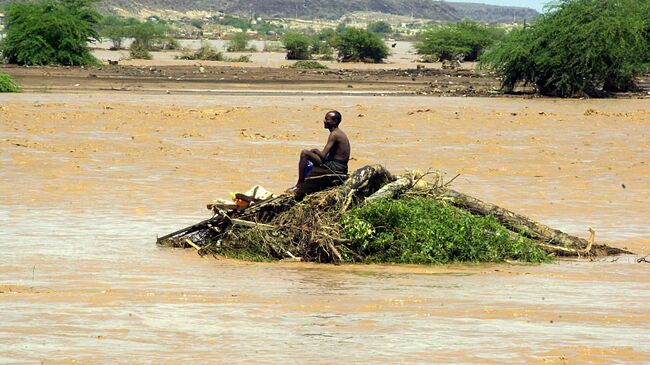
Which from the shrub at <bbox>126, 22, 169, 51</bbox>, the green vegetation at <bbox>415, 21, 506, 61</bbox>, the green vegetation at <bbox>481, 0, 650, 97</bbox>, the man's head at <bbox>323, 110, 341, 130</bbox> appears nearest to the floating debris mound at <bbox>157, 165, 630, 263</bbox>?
the man's head at <bbox>323, 110, 341, 130</bbox>

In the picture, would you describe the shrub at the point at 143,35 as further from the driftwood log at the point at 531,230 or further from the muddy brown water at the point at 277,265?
the driftwood log at the point at 531,230

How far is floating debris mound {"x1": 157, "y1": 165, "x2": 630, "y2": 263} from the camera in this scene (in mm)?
11602

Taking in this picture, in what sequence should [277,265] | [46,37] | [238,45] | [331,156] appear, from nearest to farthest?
[277,265]
[331,156]
[46,37]
[238,45]

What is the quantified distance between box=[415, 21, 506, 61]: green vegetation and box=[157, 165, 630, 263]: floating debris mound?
168 feet

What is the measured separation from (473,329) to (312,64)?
47104 millimetres

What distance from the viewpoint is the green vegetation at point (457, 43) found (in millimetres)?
63469

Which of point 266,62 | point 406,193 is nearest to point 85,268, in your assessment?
point 406,193

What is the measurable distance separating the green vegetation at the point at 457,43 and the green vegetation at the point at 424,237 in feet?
169

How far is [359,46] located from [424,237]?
50.7 m

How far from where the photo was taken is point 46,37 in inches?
1948

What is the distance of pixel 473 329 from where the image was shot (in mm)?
8172

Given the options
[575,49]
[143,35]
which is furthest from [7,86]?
[143,35]

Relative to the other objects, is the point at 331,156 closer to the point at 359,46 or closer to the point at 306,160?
the point at 306,160

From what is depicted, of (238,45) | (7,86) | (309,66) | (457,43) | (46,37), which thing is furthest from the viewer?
(238,45)
